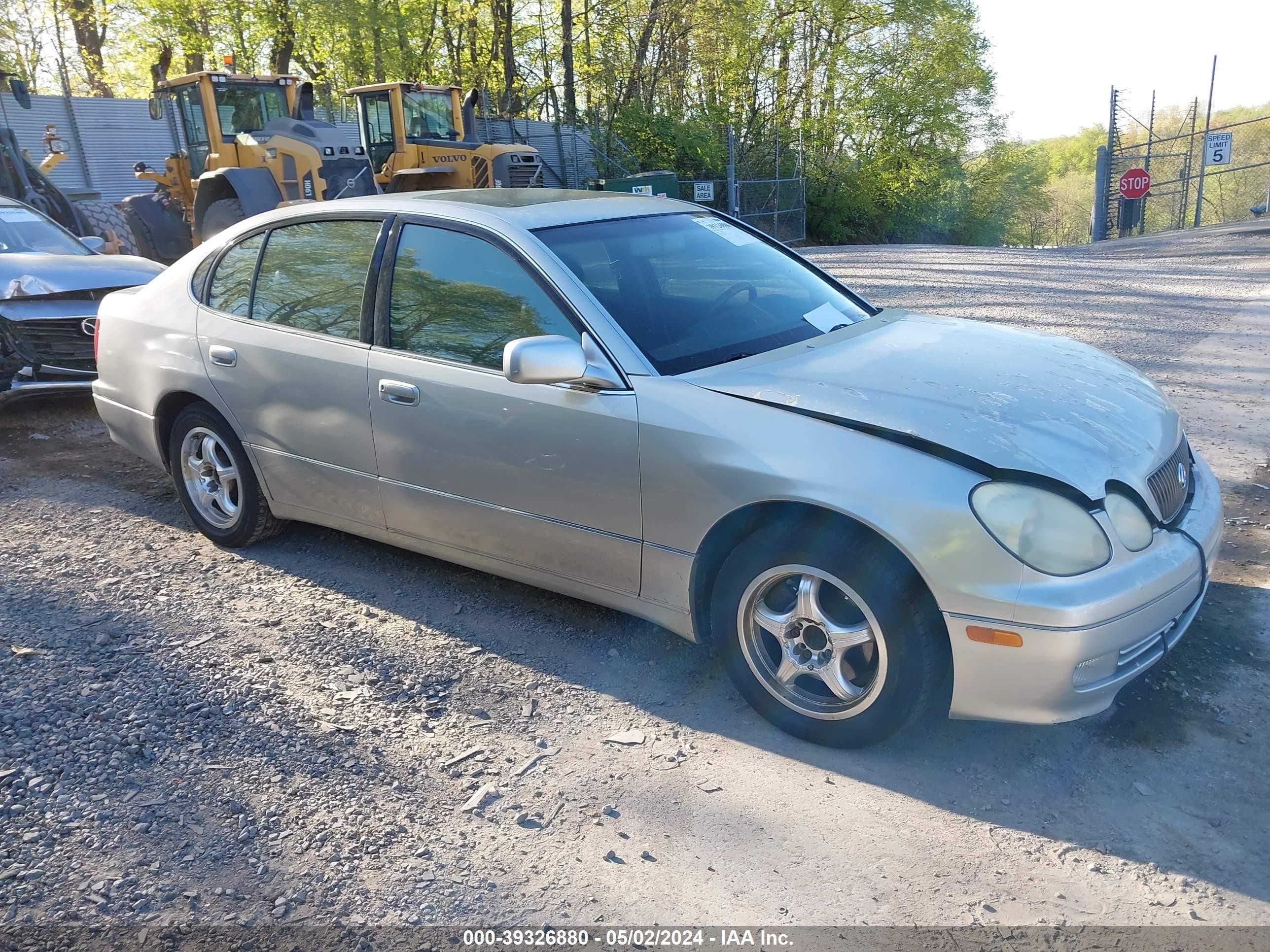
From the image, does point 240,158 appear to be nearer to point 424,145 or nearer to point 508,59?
point 424,145

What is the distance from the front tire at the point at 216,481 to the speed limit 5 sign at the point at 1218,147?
33.2 meters

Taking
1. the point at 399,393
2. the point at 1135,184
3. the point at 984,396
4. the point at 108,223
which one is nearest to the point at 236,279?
the point at 399,393

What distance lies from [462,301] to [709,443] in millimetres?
1248

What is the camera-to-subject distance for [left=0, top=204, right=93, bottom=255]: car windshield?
8070 millimetres

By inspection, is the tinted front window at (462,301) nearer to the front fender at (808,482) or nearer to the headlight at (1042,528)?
the front fender at (808,482)

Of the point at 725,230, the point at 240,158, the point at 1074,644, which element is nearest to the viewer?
the point at 1074,644

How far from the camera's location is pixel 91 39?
3472 cm

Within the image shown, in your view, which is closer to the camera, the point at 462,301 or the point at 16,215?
the point at 462,301

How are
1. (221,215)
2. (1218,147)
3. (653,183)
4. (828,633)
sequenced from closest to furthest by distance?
(828,633)
(221,215)
(653,183)
(1218,147)

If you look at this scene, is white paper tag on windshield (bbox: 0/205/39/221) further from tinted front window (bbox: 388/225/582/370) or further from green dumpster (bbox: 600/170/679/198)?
green dumpster (bbox: 600/170/679/198)

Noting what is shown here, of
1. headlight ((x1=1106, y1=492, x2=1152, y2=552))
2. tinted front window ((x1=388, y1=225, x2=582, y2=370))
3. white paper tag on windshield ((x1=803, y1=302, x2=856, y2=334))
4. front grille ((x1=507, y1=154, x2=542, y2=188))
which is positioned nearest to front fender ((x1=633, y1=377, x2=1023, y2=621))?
headlight ((x1=1106, y1=492, x2=1152, y2=552))

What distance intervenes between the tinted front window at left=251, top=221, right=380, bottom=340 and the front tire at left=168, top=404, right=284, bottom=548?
62 centimetres

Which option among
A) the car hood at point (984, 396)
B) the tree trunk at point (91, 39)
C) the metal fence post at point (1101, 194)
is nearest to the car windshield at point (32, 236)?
the car hood at point (984, 396)

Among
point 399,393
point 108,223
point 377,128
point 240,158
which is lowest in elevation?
point 399,393
